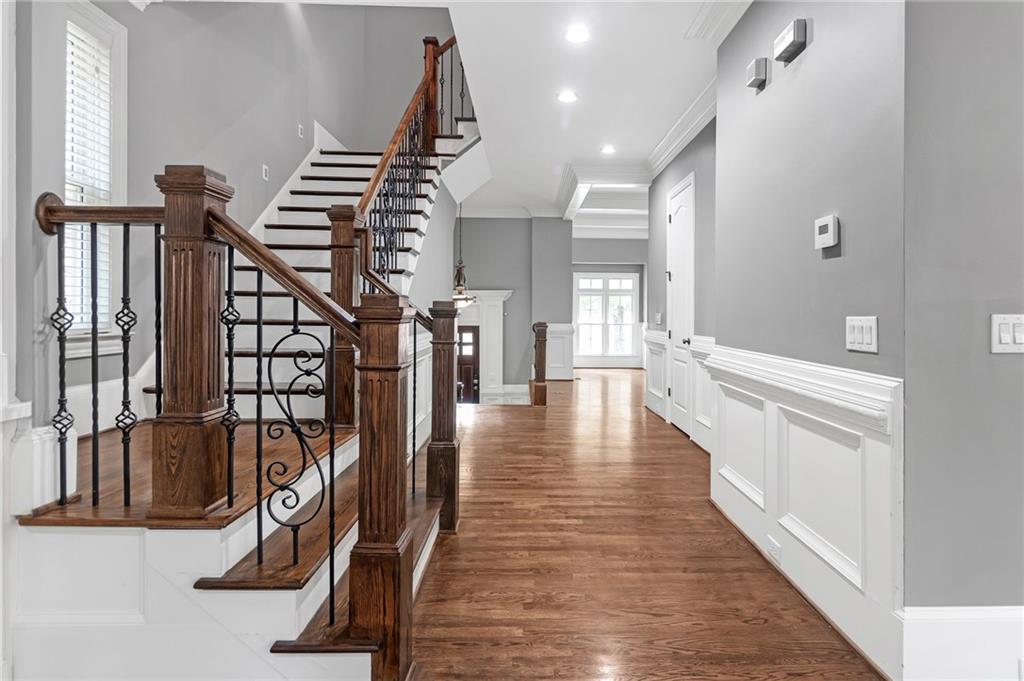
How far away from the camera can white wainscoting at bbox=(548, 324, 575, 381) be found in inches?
380

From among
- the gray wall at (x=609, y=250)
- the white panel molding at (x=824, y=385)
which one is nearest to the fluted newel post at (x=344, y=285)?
the white panel molding at (x=824, y=385)

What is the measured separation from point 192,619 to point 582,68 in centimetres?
390

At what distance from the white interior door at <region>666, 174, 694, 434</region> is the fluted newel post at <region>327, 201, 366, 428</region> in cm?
330

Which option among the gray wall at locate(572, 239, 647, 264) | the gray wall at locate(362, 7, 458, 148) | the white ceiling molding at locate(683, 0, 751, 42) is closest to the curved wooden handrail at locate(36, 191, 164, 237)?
the white ceiling molding at locate(683, 0, 751, 42)

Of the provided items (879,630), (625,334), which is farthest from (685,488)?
(625,334)

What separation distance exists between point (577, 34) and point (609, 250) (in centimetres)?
1004

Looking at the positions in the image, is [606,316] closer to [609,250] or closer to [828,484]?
[609,250]

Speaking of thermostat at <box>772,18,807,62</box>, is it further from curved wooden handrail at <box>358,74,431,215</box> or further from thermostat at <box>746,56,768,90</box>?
curved wooden handrail at <box>358,74,431,215</box>

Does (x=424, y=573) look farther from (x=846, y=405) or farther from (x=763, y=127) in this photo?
(x=763, y=127)

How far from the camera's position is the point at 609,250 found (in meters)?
13.4

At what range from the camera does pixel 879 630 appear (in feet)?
6.15

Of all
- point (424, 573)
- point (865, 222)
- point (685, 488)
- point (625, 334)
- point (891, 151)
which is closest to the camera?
point (891, 151)

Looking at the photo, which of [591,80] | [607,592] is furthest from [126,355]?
[591,80]

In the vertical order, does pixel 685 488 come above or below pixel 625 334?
below
